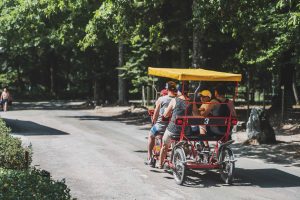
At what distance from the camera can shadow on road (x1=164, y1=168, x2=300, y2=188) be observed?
11.0 meters

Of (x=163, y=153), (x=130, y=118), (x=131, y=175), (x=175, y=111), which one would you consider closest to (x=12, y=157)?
(x=131, y=175)

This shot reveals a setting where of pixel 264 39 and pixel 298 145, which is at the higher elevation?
pixel 264 39

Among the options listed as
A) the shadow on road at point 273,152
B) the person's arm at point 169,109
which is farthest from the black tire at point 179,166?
the shadow on road at point 273,152

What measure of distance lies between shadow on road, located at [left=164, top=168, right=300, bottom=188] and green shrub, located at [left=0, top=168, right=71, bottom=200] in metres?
5.08

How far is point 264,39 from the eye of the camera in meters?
24.5

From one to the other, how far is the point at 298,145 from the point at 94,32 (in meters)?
11.8

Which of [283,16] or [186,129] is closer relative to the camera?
[186,129]

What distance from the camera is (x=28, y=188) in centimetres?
606

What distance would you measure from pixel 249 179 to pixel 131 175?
2.60 meters

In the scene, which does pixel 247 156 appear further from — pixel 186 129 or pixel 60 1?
pixel 60 1

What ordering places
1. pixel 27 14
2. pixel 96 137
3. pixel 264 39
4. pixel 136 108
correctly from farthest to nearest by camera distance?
pixel 136 108 < pixel 27 14 < pixel 264 39 < pixel 96 137

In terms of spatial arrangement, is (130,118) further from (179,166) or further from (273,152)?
(179,166)

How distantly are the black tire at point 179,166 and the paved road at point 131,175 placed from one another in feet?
0.56

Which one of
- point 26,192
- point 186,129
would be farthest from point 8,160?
point 186,129
